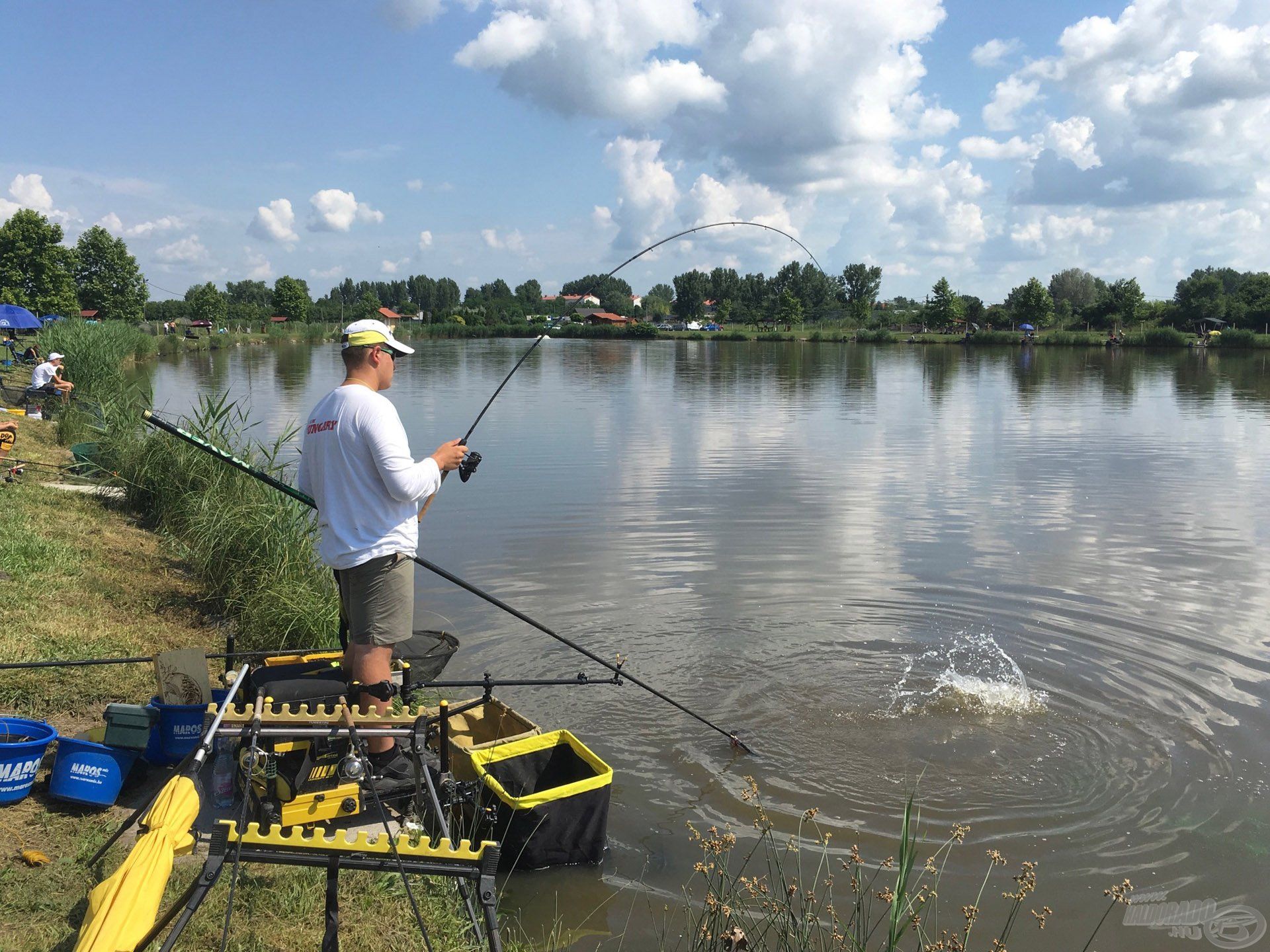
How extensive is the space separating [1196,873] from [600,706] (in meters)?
3.25

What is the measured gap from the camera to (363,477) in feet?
12.9

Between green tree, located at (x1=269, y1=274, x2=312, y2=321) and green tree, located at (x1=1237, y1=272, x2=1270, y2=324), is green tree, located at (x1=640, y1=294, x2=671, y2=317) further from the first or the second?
green tree, located at (x1=1237, y1=272, x2=1270, y2=324)

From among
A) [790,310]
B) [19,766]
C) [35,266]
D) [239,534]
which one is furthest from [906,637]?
[790,310]

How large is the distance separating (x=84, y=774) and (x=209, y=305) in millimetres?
99793

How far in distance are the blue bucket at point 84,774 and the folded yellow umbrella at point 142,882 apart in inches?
59.4

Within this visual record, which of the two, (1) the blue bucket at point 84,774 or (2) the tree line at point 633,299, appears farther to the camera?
(2) the tree line at point 633,299

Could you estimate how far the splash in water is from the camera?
6086 millimetres

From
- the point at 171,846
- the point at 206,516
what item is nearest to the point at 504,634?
the point at 206,516

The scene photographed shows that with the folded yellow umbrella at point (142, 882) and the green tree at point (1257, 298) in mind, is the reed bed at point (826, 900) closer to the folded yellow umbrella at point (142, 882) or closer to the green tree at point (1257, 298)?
the folded yellow umbrella at point (142, 882)

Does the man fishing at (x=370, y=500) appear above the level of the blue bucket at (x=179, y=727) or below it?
above

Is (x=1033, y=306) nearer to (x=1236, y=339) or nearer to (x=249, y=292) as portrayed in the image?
(x=1236, y=339)

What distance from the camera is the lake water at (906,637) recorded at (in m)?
4.67

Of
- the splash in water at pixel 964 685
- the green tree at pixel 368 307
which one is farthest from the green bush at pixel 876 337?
the splash in water at pixel 964 685

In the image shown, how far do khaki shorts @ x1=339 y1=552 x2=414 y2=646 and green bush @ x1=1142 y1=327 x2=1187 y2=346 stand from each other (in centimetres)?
6504
